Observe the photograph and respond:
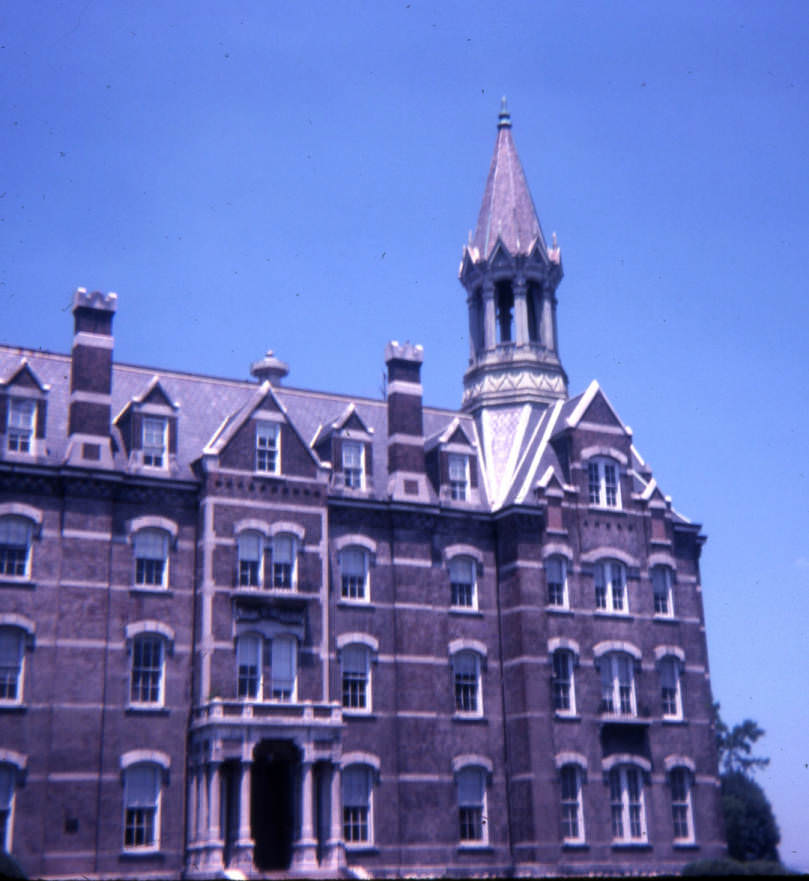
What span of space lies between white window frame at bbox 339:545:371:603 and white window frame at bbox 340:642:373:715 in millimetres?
1877

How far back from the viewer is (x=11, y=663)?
40.2 meters

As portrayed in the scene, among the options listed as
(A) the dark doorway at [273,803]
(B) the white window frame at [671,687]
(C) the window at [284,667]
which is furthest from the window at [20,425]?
(B) the white window frame at [671,687]

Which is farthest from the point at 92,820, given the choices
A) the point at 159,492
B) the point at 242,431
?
the point at 242,431

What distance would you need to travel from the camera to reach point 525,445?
5338cm

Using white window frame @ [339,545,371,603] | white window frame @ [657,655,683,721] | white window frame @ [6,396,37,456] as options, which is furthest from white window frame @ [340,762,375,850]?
white window frame @ [6,396,37,456]

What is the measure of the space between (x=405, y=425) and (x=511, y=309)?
11171 millimetres

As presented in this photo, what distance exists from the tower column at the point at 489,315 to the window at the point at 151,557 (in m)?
19.8

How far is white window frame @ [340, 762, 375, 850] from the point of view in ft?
142

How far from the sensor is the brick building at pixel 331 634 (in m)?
40.5

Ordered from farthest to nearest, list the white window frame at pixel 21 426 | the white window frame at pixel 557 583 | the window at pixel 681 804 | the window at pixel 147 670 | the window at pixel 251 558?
the white window frame at pixel 557 583 < the window at pixel 681 804 < the window at pixel 251 558 < the white window frame at pixel 21 426 < the window at pixel 147 670

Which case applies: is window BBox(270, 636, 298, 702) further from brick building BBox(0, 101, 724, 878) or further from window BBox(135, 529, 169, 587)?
window BBox(135, 529, 169, 587)

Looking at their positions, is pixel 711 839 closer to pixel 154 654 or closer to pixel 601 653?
pixel 601 653

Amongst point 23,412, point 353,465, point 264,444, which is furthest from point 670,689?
point 23,412

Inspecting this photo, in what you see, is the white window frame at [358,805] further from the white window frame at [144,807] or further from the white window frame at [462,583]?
the white window frame at [462,583]
